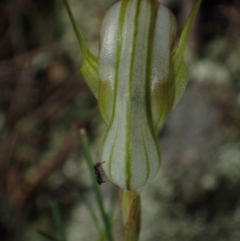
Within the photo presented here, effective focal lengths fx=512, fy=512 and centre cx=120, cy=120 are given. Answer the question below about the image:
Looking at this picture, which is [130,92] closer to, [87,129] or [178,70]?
[178,70]

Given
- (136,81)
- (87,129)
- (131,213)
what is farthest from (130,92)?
(87,129)

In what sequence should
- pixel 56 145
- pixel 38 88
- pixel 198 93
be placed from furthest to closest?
pixel 38 88, pixel 56 145, pixel 198 93

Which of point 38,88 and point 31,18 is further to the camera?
point 31,18

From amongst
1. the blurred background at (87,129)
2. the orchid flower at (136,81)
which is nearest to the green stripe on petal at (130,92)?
the orchid flower at (136,81)

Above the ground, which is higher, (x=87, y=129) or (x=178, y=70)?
(x=178, y=70)

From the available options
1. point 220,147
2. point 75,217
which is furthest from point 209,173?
point 75,217

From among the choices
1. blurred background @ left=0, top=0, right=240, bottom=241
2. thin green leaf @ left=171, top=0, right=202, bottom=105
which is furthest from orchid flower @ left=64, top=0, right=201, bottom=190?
blurred background @ left=0, top=0, right=240, bottom=241

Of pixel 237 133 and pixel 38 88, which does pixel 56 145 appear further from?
pixel 237 133
